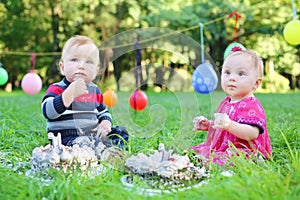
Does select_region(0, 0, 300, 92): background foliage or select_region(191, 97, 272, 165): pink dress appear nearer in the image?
Result: select_region(191, 97, 272, 165): pink dress

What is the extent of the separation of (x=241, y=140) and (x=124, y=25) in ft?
37.8

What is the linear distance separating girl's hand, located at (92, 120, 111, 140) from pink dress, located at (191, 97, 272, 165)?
51 centimetres

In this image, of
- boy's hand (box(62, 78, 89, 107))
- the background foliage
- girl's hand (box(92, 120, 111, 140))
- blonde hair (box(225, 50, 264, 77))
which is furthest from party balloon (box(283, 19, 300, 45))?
the background foliage

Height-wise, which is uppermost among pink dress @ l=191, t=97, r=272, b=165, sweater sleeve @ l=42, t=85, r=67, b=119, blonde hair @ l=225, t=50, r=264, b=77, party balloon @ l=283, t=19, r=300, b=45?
party balloon @ l=283, t=19, r=300, b=45

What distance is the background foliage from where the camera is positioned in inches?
461

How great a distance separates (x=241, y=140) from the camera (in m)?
1.94

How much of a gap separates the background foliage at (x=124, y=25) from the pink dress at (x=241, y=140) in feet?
31.6

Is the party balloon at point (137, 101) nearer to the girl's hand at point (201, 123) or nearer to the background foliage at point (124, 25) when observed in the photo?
the girl's hand at point (201, 123)

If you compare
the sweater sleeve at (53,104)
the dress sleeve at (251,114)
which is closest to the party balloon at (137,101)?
the sweater sleeve at (53,104)

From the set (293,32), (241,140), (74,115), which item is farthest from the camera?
(293,32)

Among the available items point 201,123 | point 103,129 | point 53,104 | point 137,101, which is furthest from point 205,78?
point 53,104

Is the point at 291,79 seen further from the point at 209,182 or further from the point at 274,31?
the point at 209,182

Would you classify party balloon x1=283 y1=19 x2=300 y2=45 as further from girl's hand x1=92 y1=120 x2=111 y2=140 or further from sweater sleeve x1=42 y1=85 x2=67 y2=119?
sweater sleeve x1=42 y1=85 x2=67 y2=119

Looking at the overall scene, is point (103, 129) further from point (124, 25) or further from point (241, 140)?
point (124, 25)
